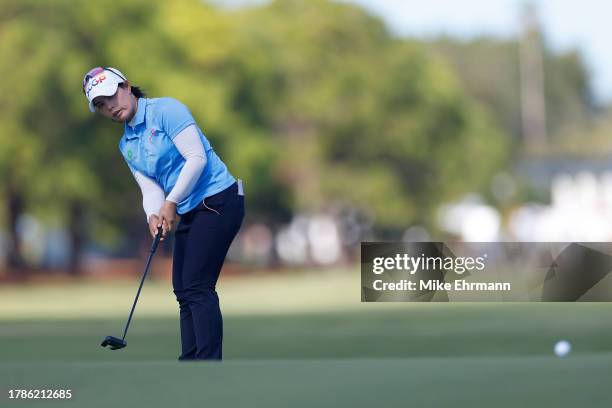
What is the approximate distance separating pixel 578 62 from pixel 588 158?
57.5 metres

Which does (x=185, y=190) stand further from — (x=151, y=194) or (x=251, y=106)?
(x=251, y=106)

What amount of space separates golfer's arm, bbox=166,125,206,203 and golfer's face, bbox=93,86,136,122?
13.2 inches

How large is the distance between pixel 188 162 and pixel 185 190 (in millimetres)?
168

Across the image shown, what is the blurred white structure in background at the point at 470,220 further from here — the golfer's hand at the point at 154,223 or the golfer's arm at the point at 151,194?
the golfer's hand at the point at 154,223

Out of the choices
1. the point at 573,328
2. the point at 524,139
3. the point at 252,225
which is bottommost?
the point at 573,328

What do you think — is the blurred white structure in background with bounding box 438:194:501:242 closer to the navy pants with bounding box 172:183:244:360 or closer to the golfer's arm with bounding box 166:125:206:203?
the navy pants with bounding box 172:183:244:360

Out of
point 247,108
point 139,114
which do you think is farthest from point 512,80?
point 139,114

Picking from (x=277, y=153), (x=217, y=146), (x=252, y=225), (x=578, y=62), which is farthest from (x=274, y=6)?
(x=578, y=62)

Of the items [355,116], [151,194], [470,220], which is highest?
[355,116]

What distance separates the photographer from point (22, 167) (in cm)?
4447

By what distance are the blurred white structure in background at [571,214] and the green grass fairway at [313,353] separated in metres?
23.4

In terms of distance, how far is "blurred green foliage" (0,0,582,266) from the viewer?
4472 centimetres

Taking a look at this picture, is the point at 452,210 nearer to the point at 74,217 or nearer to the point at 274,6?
the point at 274,6

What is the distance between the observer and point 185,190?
989 cm
